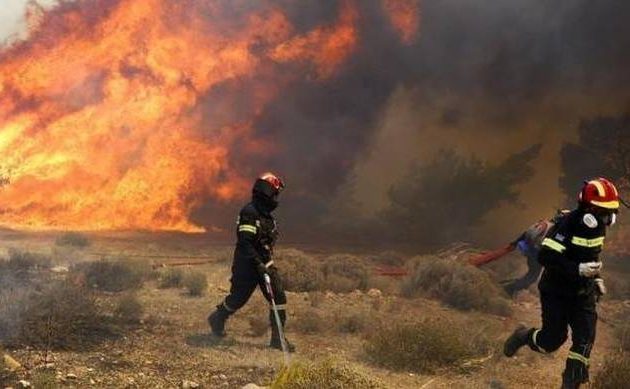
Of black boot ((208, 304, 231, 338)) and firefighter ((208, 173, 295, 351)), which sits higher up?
firefighter ((208, 173, 295, 351))

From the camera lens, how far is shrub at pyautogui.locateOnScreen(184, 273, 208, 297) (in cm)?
1080

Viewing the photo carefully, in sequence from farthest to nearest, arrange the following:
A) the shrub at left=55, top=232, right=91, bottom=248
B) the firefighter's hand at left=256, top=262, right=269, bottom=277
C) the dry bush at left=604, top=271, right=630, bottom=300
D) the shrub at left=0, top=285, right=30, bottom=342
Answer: the shrub at left=55, top=232, right=91, bottom=248 → the dry bush at left=604, top=271, right=630, bottom=300 → the firefighter's hand at left=256, top=262, right=269, bottom=277 → the shrub at left=0, top=285, right=30, bottom=342

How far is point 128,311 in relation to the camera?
8.41m

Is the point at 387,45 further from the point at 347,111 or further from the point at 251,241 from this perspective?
the point at 251,241

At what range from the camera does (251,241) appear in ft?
24.8

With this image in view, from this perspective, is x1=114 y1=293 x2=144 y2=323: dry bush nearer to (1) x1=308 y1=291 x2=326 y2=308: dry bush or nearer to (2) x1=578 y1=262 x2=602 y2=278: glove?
(1) x1=308 y1=291 x2=326 y2=308: dry bush

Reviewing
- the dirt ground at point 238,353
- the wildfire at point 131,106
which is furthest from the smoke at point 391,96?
the dirt ground at point 238,353

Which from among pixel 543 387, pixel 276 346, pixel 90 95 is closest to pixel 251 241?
pixel 276 346

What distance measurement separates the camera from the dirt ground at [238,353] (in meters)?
6.00

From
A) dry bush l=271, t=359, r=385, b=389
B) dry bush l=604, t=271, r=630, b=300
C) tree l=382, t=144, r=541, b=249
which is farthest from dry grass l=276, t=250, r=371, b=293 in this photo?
tree l=382, t=144, r=541, b=249

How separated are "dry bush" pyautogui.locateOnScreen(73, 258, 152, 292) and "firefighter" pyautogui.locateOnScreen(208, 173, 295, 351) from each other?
3.79m

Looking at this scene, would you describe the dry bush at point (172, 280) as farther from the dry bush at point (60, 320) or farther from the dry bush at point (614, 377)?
the dry bush at point (614, 377)

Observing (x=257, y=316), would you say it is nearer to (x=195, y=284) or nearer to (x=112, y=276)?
(x=195, y=284)

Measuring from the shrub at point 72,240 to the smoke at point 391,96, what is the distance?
190 inches
